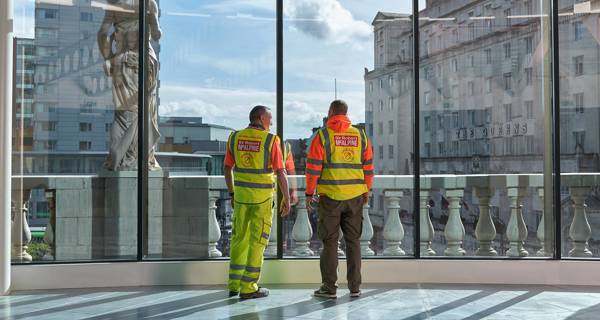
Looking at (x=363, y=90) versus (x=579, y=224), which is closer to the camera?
(x=579, y=224)

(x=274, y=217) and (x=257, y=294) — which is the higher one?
(x=274, y=217)

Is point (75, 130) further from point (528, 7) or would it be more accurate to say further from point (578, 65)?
point (578, 65)

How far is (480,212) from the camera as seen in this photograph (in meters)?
5.90

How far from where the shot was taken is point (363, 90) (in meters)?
5.93

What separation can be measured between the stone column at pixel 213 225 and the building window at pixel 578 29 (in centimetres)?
333

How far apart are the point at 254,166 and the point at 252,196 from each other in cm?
21

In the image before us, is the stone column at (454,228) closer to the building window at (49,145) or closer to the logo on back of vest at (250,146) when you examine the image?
the logo on back of vest at (250,146)

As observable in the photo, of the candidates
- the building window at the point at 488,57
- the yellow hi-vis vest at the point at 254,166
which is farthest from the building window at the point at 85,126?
the building window at the point at 488,57

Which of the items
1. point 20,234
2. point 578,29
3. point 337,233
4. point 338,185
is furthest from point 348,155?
point 20,234

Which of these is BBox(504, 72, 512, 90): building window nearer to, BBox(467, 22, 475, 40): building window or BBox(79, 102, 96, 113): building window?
BBox(467, 22, 475, 40): building window

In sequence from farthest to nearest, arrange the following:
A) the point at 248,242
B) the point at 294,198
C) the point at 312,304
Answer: the point at 294,198 → the point at 248,242 → the point at 312,304

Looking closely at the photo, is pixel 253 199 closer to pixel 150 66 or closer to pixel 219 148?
pixel 219 148

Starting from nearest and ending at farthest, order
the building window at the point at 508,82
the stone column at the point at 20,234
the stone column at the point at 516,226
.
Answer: the stone column at the point at 20,234
the stone column at the point at 516,226
the building window at the point at 508,82

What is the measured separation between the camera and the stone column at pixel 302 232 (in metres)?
5.68
